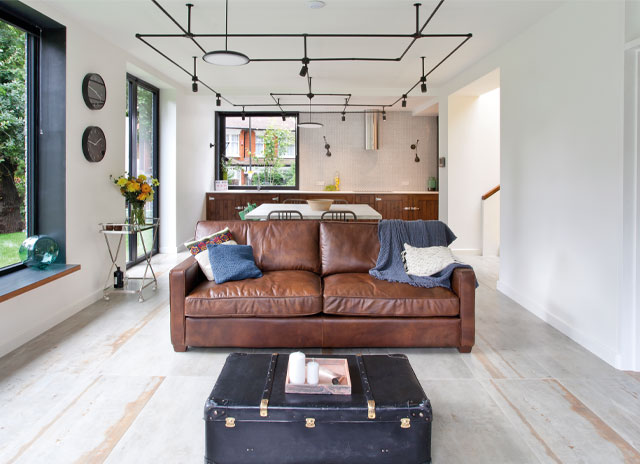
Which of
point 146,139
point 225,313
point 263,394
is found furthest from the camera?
point 146,139

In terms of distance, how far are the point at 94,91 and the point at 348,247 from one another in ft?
9.71

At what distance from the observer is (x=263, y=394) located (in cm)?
184

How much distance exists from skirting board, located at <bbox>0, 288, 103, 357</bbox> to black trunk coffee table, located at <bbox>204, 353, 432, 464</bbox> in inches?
86.8

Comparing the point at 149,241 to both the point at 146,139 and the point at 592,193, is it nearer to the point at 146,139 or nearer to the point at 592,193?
the point at 146,139

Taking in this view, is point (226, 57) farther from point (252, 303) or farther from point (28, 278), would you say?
point (28, 278)

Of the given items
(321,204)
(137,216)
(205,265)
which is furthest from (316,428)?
(321,204)

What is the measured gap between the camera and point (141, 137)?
259 inches

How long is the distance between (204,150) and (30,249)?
5.47m

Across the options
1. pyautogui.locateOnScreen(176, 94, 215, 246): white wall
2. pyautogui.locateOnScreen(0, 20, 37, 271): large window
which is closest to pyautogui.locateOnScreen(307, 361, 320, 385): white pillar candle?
pyautogui.locateOnScreen(0, 20, 37, 271): large window

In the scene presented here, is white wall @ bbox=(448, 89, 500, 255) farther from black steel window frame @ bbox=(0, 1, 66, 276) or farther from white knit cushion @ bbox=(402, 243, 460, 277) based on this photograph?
black steel window frame @ bbox=(0, 1, 66, 276)

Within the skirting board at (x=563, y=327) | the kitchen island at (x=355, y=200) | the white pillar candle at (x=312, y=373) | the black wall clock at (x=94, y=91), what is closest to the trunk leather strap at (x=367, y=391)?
the white pillar candle at (x=312, y=373)

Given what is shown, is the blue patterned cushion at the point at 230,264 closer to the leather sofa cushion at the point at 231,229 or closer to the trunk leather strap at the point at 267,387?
the leather sofa cushion at the point at 231,229

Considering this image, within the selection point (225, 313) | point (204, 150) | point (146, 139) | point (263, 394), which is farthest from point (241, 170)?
point (263, 394)

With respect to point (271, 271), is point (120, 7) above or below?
above
